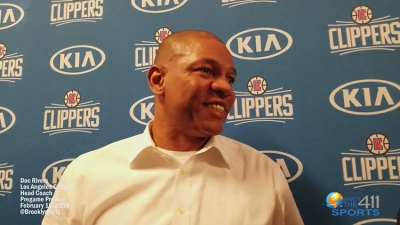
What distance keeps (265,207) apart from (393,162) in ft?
1.45

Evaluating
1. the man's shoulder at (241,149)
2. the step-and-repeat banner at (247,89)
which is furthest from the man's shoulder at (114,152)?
the man's shoulder at (241,149)

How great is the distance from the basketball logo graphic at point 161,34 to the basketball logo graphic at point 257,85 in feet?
1.15

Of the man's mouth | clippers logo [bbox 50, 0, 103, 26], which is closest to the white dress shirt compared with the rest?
the man's mouth

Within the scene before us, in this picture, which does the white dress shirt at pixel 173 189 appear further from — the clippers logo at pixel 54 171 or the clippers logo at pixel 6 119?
the clippers logo at pixel 6 119

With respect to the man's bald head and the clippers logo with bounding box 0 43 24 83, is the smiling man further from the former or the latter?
the clippers logo with bounding box 0 43 24 83

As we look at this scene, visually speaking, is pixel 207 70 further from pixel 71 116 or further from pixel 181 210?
pixel 71 116

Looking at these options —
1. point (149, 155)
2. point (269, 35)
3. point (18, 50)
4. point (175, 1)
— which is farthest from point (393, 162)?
point (18, 50)

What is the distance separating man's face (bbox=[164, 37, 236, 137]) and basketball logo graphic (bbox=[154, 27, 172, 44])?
11.7 inches

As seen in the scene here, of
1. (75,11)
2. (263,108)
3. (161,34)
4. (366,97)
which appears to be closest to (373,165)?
(366,97)

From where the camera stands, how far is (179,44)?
940 mm

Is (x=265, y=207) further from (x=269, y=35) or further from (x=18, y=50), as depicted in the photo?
(x=18, y=50)

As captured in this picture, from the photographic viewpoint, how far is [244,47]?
1146mm

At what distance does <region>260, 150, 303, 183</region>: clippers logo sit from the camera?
104cm

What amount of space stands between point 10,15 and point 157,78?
2.58ft
